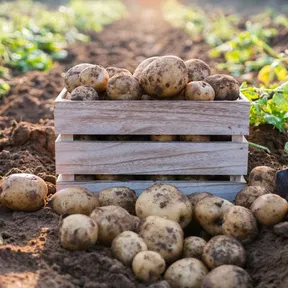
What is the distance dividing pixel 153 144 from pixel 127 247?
1005 millimetres

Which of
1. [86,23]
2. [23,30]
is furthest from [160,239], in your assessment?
[86,23]

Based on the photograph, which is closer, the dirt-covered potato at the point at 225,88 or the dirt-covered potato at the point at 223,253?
the dirt-covered potato at the point at 223,253

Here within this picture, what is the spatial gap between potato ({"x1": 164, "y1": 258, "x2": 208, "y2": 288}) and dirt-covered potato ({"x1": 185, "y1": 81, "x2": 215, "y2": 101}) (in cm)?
125

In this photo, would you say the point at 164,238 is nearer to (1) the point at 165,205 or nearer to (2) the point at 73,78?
(1) the point at 165,205

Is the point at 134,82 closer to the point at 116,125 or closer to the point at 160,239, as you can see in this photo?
the point at 116,125

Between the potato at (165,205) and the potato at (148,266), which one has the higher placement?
the potato at (165,205)

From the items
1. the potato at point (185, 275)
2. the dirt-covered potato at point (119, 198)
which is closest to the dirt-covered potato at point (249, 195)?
the dirt-covered potato at point (119, 198)

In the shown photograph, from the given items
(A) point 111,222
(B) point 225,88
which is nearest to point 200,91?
(B) point 225,88

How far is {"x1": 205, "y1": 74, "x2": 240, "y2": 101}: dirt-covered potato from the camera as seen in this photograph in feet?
13.5

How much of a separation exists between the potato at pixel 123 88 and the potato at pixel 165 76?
73 millimetres

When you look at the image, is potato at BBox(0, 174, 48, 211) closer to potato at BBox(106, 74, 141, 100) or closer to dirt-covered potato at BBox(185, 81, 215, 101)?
potato at BBox(106, 74, 141, 100)

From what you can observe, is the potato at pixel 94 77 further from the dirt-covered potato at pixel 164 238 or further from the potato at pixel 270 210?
the potato at pixel 270 210

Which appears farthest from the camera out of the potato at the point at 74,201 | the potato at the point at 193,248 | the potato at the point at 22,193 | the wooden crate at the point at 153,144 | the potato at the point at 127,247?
the wooden crate at the point at 153,144

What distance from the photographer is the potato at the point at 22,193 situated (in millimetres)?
3861
